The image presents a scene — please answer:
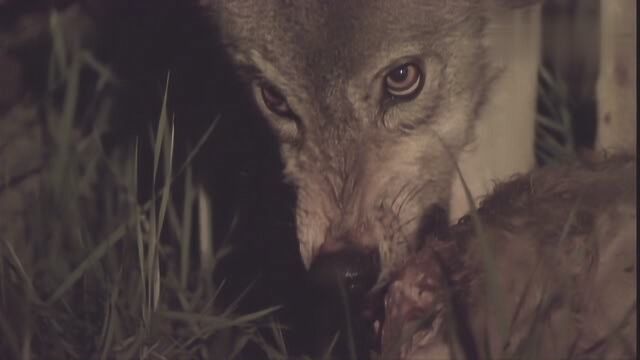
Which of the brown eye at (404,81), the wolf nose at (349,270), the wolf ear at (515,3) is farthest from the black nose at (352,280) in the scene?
the wolf ear at (515,3)

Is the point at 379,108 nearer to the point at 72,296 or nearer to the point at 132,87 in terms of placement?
the point at 72,296

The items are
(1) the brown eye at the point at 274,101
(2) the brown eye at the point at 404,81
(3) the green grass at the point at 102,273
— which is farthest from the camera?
(1) the brown eye at the point at 274,101

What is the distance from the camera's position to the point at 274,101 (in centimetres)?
306

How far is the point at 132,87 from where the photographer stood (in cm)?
374

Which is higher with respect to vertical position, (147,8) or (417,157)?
(147,8)

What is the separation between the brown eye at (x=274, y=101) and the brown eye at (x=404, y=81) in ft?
0.92

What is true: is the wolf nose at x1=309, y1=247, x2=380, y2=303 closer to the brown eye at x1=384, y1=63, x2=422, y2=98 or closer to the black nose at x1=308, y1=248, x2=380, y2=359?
the black nose at x1=308, y1=248, x2=380, y2=359

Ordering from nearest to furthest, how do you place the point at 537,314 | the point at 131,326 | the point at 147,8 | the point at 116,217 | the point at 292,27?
the point at 537,314 → the point at 131,326 → the point at 292,27 → the point at 116,217 → the point at 147,8

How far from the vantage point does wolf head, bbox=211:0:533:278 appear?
8.93 feet

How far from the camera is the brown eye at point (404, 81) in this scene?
9.52 feet

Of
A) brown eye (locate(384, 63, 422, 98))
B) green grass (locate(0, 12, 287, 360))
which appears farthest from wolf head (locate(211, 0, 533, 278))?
green grass (locate(0, 12, 287, 360))

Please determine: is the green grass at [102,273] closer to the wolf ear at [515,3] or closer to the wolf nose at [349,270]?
the wolf nose at [349,270]

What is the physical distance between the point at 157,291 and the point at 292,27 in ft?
2.42

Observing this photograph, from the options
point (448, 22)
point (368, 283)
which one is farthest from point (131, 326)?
point (448, 22)
